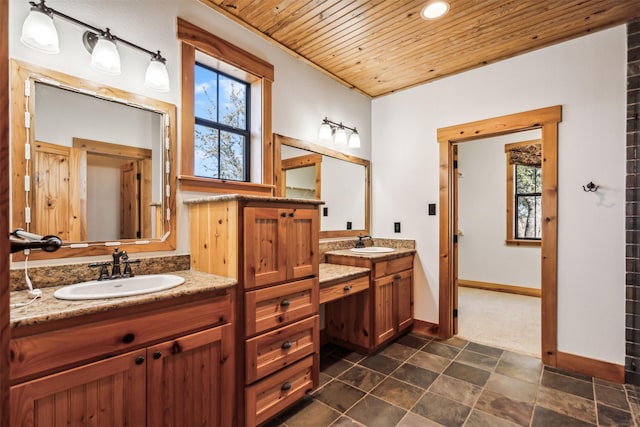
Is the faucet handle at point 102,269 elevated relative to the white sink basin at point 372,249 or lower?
elevated

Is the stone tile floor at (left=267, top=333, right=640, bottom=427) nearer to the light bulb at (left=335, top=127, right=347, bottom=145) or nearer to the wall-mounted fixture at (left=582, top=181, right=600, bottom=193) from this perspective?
the wall-mounted fixture at (left=582, top=181, right=600, bottom=193)

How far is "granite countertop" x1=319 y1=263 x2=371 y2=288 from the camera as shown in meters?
2.25

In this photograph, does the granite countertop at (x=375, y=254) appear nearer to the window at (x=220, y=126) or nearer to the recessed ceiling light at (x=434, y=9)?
the window at (x=220, y=126)

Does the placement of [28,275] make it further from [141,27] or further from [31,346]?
[141,27]

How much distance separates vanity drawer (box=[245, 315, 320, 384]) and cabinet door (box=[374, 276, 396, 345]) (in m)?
0.83

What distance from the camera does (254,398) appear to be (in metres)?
1.65

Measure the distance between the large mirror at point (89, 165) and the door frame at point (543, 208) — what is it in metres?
2.44

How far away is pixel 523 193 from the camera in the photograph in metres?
4.89

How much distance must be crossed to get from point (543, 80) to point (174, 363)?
331cm

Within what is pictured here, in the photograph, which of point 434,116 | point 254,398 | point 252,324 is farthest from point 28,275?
point 434,116

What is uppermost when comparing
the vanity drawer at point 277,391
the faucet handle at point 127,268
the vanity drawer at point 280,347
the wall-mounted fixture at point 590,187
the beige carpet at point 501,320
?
the wall-mounted fixture at point 590,187

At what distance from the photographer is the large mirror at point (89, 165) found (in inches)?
55.9

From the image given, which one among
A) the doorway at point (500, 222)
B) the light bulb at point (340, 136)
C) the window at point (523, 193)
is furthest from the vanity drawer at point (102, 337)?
the window at point (523, 193)

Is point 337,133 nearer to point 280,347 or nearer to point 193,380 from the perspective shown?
point 280,347
